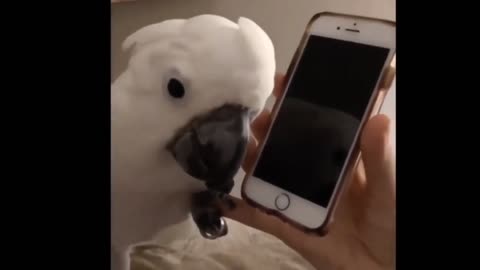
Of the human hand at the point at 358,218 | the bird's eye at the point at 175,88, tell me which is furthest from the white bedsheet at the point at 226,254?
the bird's eye at the point at 175,88

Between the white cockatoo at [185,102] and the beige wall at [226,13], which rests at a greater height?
the beige wall at [226,13]

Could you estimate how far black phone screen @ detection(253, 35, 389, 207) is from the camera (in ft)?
1.30

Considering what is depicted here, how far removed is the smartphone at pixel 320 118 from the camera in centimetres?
39

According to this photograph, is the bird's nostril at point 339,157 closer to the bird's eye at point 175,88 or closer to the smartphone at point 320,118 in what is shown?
the smartphone at point 320,118

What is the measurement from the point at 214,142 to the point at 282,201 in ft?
0.35

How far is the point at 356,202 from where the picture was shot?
45 centimetres

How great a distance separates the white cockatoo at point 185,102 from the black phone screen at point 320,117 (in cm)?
5

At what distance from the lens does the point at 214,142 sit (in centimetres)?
35
